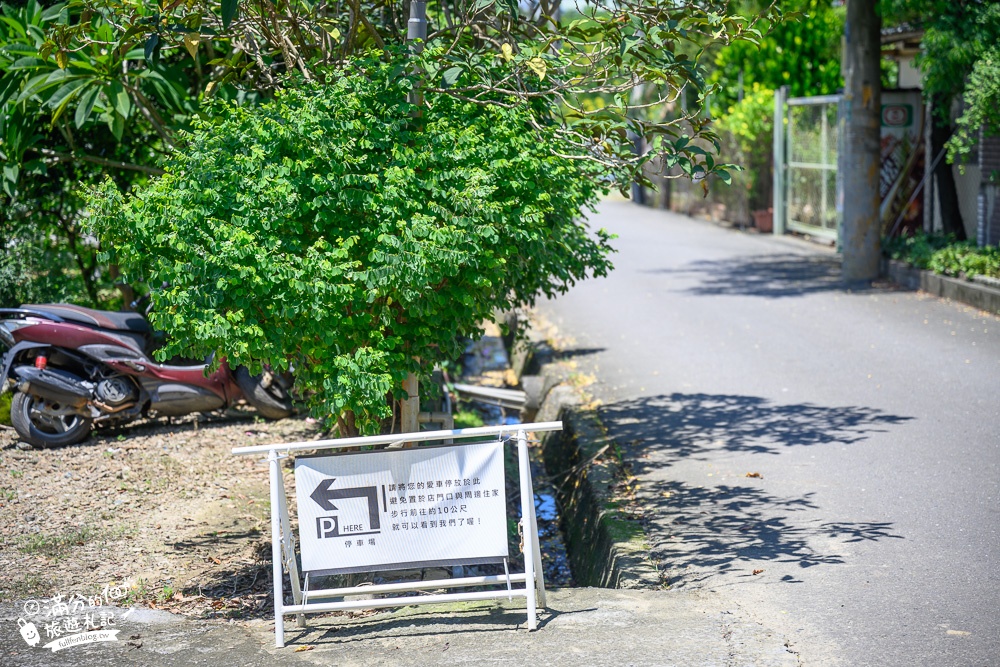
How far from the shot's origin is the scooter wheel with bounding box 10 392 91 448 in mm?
8344

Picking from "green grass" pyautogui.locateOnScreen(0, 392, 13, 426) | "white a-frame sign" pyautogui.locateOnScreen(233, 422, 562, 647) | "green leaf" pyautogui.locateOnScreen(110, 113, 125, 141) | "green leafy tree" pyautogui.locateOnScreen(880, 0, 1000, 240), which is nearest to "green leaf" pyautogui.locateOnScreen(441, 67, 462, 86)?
"white a-frame sign" pyautogui.locateOnScreen(233, 422, 562, 647)

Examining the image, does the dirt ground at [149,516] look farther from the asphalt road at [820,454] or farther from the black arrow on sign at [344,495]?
the asphalt road at [820,454]

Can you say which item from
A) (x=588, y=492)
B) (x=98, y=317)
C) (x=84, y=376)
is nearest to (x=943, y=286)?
(x=588, y=492)

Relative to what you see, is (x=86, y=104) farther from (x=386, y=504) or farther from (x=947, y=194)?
(x=947, y=194)

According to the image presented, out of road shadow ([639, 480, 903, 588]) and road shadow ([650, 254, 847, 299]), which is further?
road shadow ([650, 254, 847, 299])

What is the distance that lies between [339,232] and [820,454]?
3.90 meters

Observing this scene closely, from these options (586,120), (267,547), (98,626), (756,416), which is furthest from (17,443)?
(756,416)

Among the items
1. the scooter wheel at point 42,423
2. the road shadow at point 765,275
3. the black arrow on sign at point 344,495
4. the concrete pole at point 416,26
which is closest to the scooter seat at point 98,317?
the scooter wheel at point 42,423

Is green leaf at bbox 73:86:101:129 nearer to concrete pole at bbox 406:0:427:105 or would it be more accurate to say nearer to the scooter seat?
the scooter seat

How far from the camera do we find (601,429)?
28.1ft

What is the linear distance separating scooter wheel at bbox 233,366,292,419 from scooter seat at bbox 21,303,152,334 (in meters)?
0.84

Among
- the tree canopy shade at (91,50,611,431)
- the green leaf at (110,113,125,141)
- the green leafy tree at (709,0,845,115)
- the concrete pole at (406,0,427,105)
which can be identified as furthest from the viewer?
the green leafy tree at (709,0,845,115)

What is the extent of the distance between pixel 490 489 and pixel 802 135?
18.4 meters

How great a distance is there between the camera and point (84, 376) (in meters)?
8.60
